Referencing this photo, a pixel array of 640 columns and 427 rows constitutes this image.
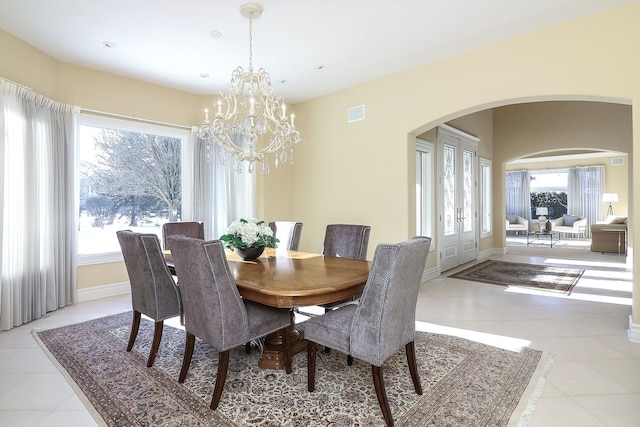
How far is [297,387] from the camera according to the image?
219 centimetres

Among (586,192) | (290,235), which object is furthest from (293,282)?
(586,192)

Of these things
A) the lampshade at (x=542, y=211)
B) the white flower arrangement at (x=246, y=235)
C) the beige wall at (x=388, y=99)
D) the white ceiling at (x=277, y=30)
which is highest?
the white ceiling at (x=277, y=30)

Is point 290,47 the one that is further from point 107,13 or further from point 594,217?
point 594,217

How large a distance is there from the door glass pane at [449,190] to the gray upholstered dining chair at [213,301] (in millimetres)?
4495

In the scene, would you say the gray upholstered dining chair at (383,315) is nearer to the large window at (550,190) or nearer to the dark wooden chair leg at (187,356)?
the dark wooden chair leg at (187,356)

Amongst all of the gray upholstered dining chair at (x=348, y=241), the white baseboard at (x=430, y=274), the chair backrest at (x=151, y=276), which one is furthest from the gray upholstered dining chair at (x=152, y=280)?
the white baseboard at (x=430, y=274)

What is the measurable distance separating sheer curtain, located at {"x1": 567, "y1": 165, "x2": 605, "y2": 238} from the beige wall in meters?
8.65

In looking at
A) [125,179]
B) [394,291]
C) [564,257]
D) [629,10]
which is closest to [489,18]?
[629,10]

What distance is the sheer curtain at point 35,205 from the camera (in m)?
3.27

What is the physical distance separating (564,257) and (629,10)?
19.1 ft

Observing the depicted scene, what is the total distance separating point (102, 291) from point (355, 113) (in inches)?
165

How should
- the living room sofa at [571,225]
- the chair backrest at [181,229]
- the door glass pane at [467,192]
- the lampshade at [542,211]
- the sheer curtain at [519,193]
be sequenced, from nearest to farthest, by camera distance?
the chair backrest at [181,229], the door glass pane at [467,192], the living room sofa at [571,225], the lampshade at [542,211], the sheer curtain at [519,193]

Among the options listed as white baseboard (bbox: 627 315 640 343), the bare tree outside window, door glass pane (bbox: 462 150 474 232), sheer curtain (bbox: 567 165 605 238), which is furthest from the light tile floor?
sheer curtain (bbox: 567 165 605 238)

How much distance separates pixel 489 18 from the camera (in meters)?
3.12
